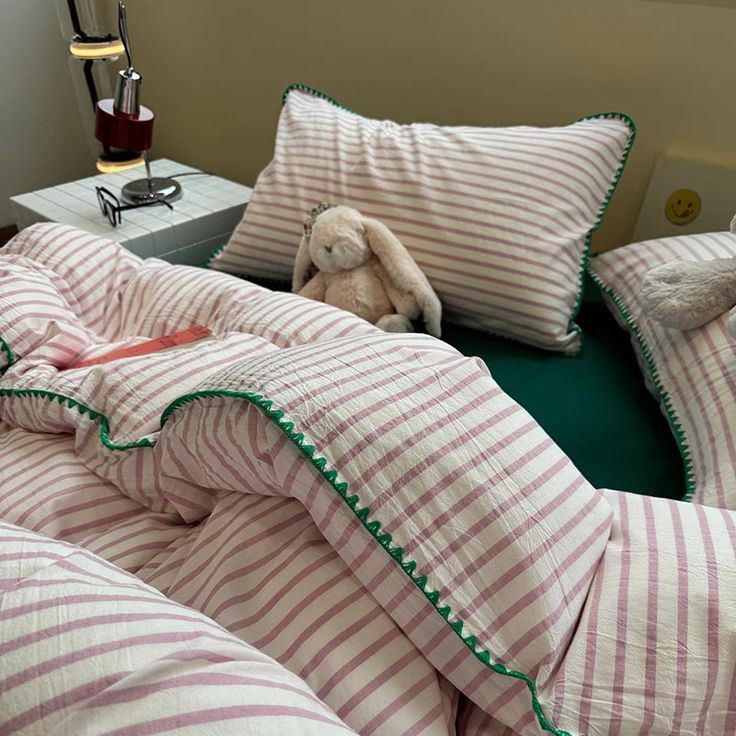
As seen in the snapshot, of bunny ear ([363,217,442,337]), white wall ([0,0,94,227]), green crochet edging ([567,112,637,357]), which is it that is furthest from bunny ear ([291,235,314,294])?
white wall ([0,0,94,227])

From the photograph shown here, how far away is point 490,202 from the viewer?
1.13 metres

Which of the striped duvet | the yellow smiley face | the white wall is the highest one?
the striped duvet

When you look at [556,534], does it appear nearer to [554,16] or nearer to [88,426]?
[88,426]

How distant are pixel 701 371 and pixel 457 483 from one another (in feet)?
1.79

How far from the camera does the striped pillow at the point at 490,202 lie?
3.67ft

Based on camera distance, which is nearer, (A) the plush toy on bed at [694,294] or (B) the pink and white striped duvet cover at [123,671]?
(B) the pink and white striped duvet cover at [123,671]

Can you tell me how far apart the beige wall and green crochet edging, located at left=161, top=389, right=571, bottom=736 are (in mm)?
1160

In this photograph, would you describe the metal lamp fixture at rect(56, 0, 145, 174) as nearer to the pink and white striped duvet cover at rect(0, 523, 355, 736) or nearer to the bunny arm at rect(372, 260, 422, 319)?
the bunny arm at rect(372, 260, 422, 319)

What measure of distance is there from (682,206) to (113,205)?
4.22 feet

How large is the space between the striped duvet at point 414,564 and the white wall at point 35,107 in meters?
2.23

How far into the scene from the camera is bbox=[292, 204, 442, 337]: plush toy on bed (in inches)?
43.6

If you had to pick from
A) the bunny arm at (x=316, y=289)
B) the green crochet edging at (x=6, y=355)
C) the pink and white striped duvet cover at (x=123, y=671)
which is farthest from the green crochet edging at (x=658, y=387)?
the green crochet edging at (x=6, y=355)

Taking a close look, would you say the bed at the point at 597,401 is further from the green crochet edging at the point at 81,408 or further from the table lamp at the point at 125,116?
the table lamp at the point at 125,116

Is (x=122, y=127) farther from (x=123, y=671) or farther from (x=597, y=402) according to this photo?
(x=123, y=671)
